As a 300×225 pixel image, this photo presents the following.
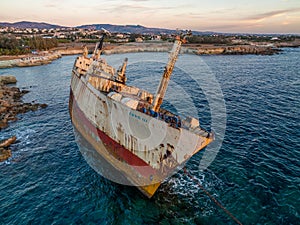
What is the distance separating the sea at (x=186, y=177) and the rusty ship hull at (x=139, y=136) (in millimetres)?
1792

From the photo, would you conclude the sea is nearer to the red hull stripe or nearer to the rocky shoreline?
the rocky shoreline

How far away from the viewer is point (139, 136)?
48.0ft

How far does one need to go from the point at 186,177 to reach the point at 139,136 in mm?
5930

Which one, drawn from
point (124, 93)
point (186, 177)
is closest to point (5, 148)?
point (124, 93)

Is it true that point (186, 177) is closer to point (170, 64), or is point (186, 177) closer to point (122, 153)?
point (122, 153)

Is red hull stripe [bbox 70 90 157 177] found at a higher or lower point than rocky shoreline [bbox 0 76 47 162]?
higher

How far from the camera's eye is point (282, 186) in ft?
52.2

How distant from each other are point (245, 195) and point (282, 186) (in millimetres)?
3283

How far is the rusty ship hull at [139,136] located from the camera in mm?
12906

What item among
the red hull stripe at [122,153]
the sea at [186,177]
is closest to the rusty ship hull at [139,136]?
the red hull stripe at [122,153]

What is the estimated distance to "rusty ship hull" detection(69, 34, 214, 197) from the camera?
1291 cm

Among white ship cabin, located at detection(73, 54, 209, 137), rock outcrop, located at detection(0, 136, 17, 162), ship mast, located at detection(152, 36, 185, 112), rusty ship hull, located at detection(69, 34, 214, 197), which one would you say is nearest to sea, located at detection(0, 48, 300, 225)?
rock outcrop, located at detection(0, 136, 17, 162)

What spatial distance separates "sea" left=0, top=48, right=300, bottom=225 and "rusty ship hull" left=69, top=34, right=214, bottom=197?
1792 millimetres

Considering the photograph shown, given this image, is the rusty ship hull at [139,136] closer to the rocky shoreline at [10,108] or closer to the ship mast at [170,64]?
the ship mast at [170,64]
